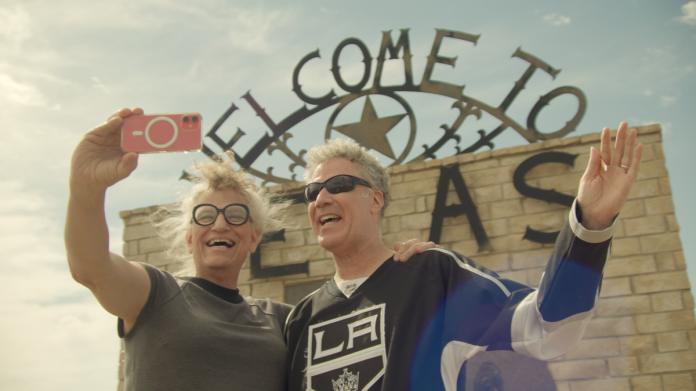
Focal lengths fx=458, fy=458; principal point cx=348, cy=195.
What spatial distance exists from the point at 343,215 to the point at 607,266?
12.9 ft

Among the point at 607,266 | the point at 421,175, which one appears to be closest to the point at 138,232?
the point at 421,175

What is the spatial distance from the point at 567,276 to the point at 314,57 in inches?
247

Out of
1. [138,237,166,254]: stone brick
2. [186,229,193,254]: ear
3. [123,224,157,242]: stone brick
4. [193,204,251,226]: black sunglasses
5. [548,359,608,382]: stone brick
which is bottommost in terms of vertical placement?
[548,359,608,382]: stone brick

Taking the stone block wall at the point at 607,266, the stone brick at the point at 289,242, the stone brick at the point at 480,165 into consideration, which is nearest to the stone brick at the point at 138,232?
the stone block wall at the point at 607,266

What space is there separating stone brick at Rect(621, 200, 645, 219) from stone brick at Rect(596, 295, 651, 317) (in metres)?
0.88

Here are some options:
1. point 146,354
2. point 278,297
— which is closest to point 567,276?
point 146,354

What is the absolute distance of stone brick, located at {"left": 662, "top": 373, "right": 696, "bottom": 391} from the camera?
438 cm

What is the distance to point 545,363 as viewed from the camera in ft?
15.5

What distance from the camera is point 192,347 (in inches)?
75.4

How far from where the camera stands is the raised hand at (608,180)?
1387 mm

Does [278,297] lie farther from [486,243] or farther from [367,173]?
[367,173]

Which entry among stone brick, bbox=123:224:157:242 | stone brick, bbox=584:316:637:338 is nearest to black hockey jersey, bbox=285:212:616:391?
stone brick, bbox=584:316:637:338

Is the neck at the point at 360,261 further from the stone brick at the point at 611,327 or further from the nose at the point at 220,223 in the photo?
the stone brick at the point at 611,327

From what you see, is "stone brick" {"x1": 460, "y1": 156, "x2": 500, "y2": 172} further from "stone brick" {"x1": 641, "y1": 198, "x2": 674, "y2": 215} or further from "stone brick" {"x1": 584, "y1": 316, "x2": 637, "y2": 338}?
"stone brick" {"x1": 584, "y1": 316, "x2": 637, "y2": 338}
